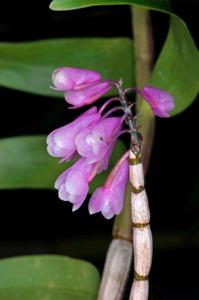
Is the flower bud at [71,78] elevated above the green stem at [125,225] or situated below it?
above

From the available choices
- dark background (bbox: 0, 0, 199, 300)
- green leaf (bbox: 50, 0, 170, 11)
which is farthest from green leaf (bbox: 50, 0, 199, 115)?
dark background (bbox: 0, 0, 199, 300)

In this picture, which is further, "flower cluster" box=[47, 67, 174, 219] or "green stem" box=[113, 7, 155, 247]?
"green stem" box=[113, 7, 155, 247]

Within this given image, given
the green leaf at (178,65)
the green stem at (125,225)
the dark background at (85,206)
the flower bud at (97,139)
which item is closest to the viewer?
the flower bud at (97,139)

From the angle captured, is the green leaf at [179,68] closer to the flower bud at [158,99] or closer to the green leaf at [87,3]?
the green leaf at [87,3]

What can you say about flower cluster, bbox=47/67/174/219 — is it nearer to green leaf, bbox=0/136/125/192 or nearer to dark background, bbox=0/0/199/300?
green leaf, bbox=0/136/125/192

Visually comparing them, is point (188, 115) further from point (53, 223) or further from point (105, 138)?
point (105, 138)

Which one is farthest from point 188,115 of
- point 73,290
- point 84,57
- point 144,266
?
point 144,266

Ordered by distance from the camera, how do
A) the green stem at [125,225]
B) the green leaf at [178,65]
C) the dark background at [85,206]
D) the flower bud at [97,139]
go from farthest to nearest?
the dark background at [85,206] → the green stem at [125,225] → the green leaf at [178,65] → the flower bud at [97,139]

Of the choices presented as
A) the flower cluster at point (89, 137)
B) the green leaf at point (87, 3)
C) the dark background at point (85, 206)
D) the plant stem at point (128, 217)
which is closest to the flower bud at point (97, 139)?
the flower cluster at point (89, 137)
